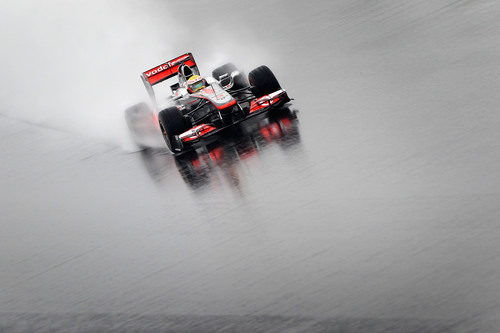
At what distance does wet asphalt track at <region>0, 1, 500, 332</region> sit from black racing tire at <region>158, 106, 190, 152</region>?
1.63ft

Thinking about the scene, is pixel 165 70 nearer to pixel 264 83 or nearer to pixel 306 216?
pixel 264 83

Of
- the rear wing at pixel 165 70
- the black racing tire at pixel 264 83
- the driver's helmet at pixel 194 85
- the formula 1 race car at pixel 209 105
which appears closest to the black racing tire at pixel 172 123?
the formula 1 race car at pixel 209 105

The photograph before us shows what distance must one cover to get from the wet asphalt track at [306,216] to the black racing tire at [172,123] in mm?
498

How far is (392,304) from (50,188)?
1056 cm

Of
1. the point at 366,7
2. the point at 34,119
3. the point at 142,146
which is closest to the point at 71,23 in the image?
the point at 34,119

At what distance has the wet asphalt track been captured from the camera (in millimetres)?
6836

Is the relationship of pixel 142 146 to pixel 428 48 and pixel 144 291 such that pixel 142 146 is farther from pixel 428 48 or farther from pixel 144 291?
pixel 144 291

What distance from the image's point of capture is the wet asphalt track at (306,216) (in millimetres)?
6836

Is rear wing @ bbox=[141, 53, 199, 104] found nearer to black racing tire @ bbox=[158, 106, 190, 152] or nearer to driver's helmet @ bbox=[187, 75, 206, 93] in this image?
driver's helmet @ bbox=[187, 75, 206, 93]

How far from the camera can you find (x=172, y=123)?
14812 millimetres

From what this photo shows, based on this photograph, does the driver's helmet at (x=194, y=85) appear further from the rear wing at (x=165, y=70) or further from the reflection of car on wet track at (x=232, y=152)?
the rear wing at (x=165, y=70)

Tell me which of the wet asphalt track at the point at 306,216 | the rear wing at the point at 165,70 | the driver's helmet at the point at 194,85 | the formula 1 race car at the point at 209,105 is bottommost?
the wet asphalt track at the point at 306,216

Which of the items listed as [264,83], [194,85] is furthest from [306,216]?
[194,85]

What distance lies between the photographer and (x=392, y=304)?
639cm
